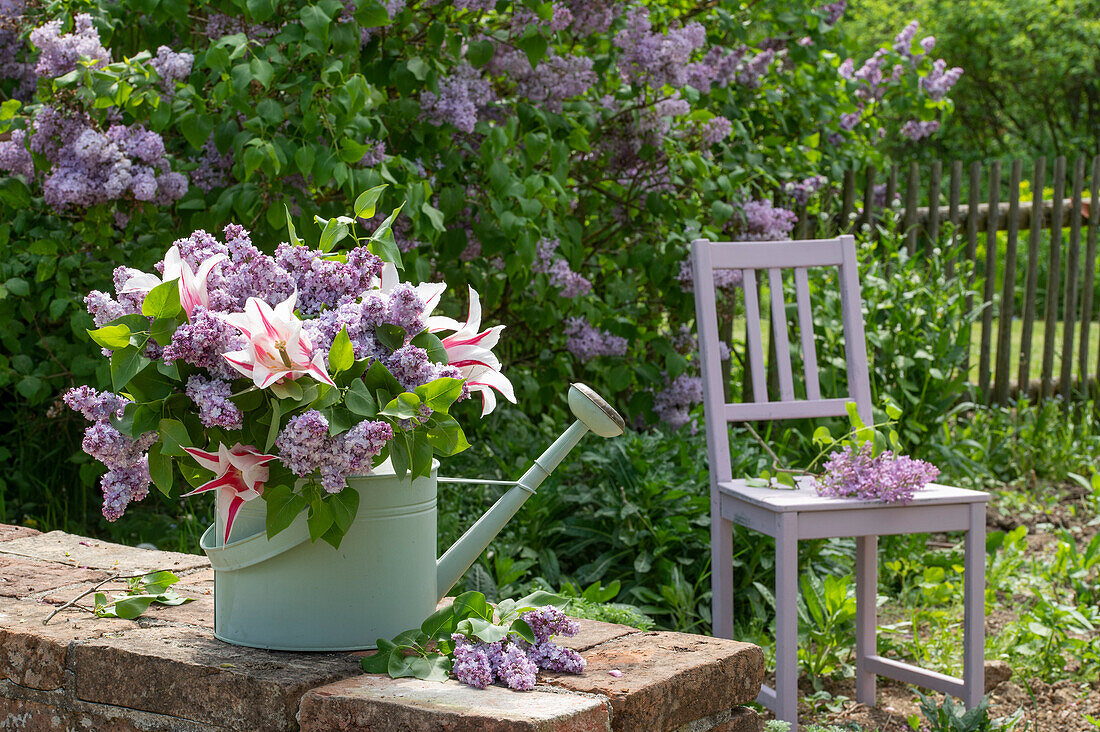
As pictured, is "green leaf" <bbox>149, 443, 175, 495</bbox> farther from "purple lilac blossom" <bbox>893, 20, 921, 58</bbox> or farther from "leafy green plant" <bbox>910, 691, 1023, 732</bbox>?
"purple lilac blossom" <bbox>893, 20, 921, 58</bbox>

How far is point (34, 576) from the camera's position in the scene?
194 centimetres

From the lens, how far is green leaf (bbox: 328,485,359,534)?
1306 mm

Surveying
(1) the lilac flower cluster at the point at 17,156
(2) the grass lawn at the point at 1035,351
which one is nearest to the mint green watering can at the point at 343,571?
(1) the lilac flower cluster at the point at 17,156

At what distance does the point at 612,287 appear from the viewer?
12.1ft

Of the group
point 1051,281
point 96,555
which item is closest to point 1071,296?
point 1051,281

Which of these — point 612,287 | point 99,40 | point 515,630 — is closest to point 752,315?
point 612,287

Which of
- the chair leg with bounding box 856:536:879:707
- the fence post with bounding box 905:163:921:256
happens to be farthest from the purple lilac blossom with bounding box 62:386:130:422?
the fence post with bounding box 905:163:921:256

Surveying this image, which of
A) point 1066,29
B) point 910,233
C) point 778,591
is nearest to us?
point 778,591

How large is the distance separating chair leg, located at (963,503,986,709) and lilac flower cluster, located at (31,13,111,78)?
217 cm

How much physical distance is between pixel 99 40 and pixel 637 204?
175 centimetres

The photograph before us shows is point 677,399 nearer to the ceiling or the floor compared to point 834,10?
nearer to the floor

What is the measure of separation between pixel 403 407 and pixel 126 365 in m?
0.31

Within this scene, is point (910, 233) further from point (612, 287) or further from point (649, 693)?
point (649, 693)

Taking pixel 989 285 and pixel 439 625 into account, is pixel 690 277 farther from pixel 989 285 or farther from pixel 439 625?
pixel 439 625
